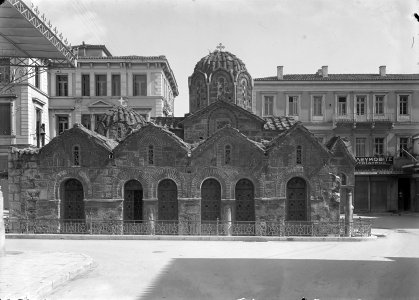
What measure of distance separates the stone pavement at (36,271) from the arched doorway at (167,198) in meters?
7.00

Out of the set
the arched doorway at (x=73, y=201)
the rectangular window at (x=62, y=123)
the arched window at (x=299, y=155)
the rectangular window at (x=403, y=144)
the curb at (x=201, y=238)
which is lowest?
the curb at (x=201, y=238)

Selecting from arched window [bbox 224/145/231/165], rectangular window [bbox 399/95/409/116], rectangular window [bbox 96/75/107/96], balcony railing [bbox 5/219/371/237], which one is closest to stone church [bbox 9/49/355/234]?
arched window [bbox 224/145/231/165]

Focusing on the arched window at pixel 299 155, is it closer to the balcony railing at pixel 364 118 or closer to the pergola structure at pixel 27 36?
the pergola structure at pixel 27 36

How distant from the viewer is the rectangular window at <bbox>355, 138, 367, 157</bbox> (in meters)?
42.0

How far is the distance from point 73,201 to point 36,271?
33.2 feet

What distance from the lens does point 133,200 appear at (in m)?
22.8

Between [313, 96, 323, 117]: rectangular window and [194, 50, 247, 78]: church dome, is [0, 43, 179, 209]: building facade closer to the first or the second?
[194, 50, 247, 78]: church dome

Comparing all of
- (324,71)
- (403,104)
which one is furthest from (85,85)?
(403,104)

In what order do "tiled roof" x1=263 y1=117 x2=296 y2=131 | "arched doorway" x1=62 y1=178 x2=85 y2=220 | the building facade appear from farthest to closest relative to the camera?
the building facade, "tiled roof" x1=263 y1=117 x2=296 y2=131, "arched doorway" x1=62 y1=178 x2=85 y2=220

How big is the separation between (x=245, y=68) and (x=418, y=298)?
19.1 metres

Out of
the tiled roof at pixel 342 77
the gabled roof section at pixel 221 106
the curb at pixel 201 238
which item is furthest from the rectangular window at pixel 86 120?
the curb at pixel 201 238

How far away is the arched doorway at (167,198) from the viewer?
888 inches

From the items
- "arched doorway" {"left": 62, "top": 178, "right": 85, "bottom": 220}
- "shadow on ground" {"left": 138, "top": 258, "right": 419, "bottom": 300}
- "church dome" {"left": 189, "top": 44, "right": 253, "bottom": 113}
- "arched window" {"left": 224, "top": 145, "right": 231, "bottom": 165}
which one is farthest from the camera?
"church dome" {"left": 189, "top": 44, "right": 253, "bottom": 113}

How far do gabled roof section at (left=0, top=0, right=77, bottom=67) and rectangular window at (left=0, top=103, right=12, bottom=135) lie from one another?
12.8 meters
